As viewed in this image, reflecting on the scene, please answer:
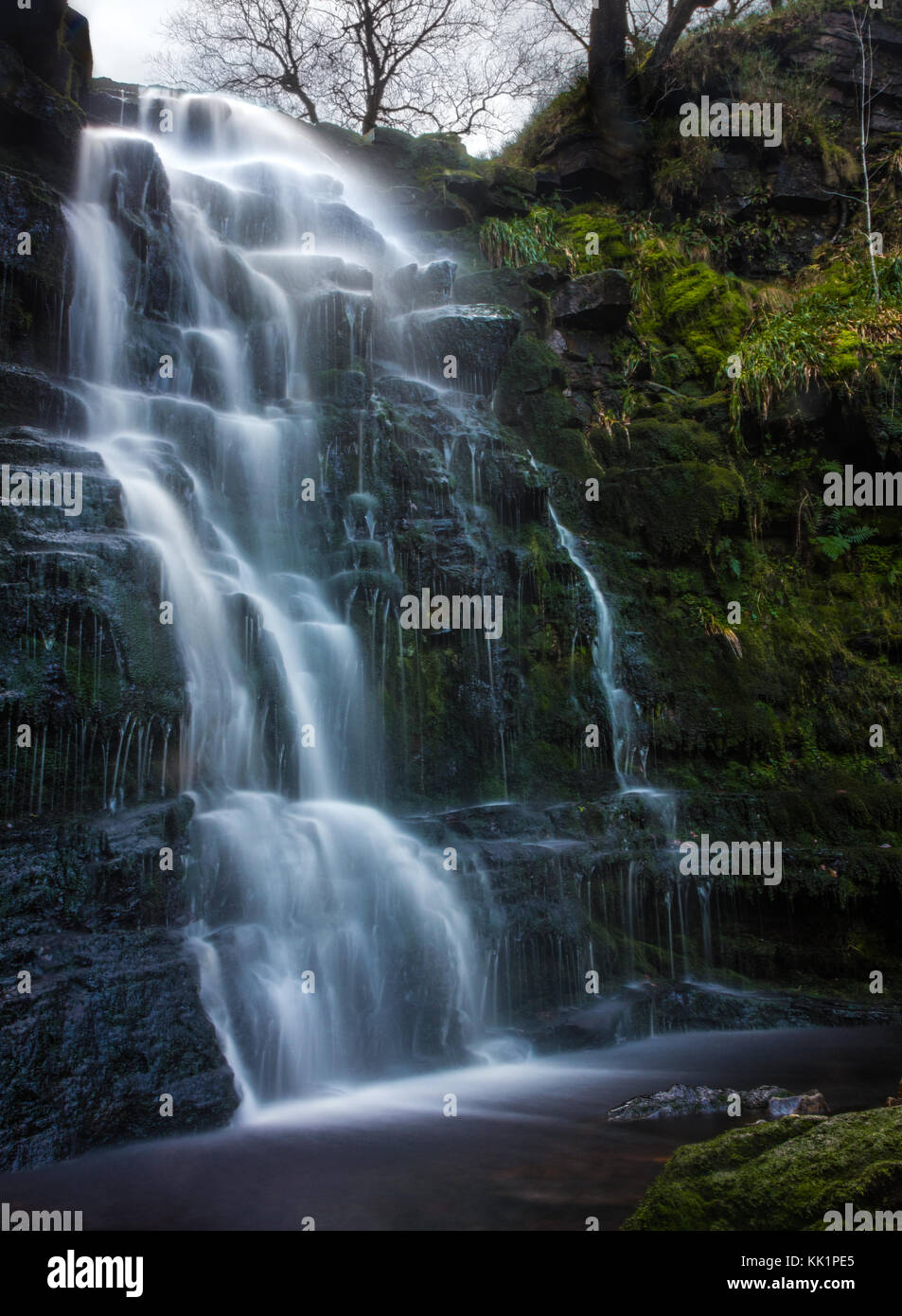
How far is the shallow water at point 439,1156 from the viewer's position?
3891 millimetres

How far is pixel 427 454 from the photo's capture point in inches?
405

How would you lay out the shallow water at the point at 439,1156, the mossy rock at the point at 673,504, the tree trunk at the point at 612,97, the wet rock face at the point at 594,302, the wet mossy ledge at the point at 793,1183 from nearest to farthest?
the wet mossy ledge at the point at 793,1183, the shallow water at the point at 439,1156, the mossy rock at the point at 673,504, the wet rock face at the point at 594,302, the tree trunk at the point at 612,97

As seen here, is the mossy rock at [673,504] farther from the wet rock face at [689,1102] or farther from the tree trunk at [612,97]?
the tree trunk at [612,97]

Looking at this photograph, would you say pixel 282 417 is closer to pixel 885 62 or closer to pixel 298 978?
pixel 298 978

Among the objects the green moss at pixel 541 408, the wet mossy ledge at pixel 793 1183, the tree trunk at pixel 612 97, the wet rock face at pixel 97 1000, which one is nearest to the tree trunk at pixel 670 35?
the tree trunk at pixel 612 97

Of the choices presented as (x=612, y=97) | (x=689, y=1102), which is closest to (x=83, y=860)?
(x=689, y=1102)

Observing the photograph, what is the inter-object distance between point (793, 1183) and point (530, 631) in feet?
22.6

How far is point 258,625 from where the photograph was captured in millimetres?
7809

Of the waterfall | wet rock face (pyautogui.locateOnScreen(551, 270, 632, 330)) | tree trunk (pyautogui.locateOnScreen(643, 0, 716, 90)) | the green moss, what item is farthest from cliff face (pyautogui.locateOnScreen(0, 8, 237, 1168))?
tree trunk (pyautogui.locateOnScreen(643, 0, 716, 90))

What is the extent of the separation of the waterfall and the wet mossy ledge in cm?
301

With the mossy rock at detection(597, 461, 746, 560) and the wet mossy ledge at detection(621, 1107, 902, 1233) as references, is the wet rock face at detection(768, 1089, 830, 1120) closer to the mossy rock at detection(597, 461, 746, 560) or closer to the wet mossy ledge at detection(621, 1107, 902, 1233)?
the wet mossy ledge at detection(621, 1107, 902, 1233)

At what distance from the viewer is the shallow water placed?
→ 3891mm

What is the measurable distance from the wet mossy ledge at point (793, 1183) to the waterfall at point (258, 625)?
3008mm
